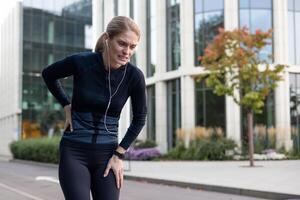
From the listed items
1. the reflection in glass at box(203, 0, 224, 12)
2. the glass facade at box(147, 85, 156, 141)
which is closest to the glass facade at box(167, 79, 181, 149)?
the glass facade at box(147, 85, 156, 141)

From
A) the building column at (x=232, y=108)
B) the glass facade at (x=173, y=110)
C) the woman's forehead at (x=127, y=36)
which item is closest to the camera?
the woman's forehead at (x=127, y=36)

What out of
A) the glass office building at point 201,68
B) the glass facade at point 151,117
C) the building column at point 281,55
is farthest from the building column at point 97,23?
the glass facade at point 151,117

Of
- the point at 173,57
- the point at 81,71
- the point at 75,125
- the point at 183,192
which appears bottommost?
the point at 183,192

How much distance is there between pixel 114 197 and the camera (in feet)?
9.57

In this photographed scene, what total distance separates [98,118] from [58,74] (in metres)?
0.40

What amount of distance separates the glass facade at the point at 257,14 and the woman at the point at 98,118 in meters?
27.7

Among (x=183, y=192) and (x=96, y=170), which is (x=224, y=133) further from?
(x=96, y=170)

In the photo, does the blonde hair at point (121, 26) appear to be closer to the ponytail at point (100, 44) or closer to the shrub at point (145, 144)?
the ponytail at point (100, 44)

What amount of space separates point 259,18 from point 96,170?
28401mm

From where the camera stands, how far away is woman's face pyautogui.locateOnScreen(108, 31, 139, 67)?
9.11ft

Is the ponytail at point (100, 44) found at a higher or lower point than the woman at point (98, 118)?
higher

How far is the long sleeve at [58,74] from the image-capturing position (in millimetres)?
3047

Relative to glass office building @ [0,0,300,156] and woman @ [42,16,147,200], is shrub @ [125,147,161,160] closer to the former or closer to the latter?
glass office building @ [0,0,300,156]

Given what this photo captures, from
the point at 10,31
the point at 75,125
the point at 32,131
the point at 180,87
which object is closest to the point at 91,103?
the point at 75,125
